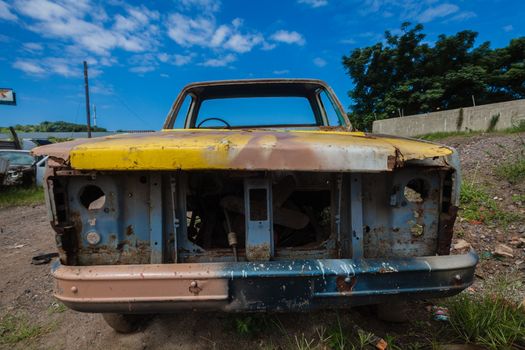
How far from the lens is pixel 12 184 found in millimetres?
7465

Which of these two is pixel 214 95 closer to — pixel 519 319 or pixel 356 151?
pixel 356 151

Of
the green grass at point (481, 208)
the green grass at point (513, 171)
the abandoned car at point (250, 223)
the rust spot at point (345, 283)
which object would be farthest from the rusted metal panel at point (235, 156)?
the green grass at point (513, 171)

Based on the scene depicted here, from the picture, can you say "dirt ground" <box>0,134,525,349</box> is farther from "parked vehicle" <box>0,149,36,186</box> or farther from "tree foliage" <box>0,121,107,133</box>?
"tree foliage" <box>0,121,107,133</box>

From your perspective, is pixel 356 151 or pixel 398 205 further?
pixel 398 205

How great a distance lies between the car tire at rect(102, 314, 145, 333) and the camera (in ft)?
5.81

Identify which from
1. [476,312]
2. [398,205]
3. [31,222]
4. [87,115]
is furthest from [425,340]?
[87,115]

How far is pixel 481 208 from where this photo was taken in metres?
3.74

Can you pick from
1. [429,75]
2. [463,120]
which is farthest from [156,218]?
[429,75]

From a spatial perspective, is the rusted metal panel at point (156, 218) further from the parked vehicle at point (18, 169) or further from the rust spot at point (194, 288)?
the parked vehicle at point (18, 169)

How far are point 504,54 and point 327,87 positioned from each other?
23.3 m

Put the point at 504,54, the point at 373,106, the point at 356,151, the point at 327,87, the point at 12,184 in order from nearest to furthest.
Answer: the point at 356,151 → the point at 327,87 → the point at 12,184 → the point at 504,54 → the point at 373,106

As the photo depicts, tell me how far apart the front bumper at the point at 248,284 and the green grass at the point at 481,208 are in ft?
8.99

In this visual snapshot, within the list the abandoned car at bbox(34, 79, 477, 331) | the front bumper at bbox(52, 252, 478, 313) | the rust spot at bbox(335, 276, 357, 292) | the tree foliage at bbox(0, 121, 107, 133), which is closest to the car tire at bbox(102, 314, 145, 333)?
the abandoned car at bbox(34, 79, 477, 331)

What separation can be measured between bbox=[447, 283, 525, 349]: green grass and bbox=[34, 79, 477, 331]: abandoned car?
2.14 ft
